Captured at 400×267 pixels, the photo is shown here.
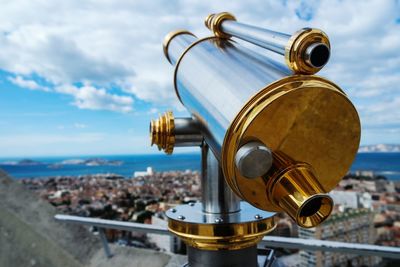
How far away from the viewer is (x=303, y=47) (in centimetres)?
46

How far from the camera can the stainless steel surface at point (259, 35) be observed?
508 millimetres

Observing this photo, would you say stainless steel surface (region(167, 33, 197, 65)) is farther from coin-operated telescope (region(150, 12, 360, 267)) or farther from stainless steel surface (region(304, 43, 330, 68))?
stainless steel surface (region(304, 43, 330, 68))

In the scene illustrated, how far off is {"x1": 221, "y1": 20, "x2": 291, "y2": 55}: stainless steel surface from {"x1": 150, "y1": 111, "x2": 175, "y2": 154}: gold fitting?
7.2 inches

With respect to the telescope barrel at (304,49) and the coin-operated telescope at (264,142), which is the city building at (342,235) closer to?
the coin-operated telescope at (264,142)

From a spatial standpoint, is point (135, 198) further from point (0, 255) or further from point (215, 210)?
point (215, 210)

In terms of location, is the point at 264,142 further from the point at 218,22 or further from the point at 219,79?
the point at 218,22

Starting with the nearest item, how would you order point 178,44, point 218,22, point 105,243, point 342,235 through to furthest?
point 218,22, point 178,44, point 342,235, point 105,243

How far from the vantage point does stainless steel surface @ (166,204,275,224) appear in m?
0.59

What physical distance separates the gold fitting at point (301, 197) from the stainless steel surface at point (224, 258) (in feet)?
0.59

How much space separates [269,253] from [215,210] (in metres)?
0.20

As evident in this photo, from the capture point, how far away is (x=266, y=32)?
57 cm

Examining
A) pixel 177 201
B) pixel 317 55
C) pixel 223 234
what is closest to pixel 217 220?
pixel 223 234

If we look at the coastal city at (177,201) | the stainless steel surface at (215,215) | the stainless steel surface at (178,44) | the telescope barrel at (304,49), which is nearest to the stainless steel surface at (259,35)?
the telescope barrel at (304,49)

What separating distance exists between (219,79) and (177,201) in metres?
0.49
